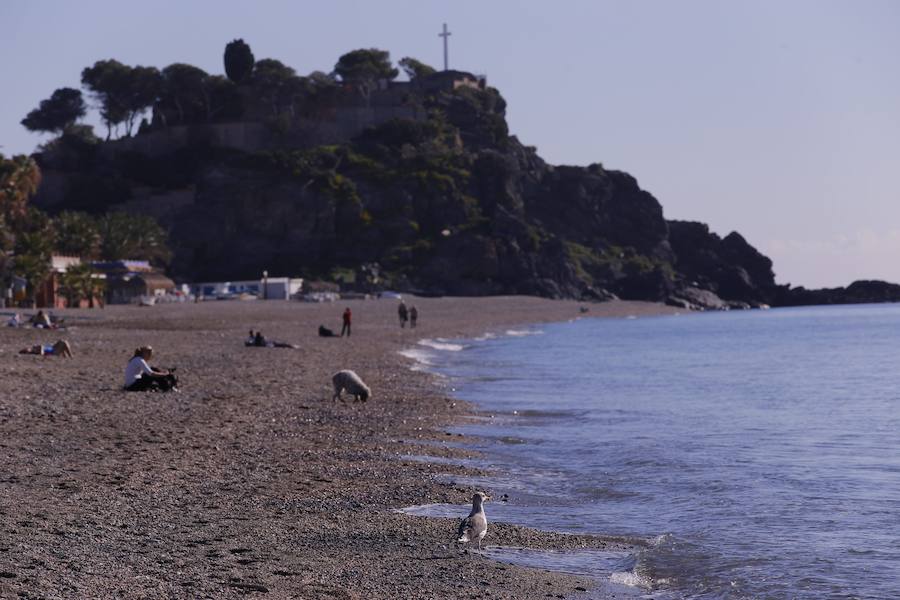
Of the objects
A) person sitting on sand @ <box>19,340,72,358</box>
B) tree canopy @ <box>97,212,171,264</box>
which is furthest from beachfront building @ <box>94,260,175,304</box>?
person sitting on sand @ <box>19,340,72,358</box>

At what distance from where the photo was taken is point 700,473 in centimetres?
1538

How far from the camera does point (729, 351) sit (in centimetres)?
5044

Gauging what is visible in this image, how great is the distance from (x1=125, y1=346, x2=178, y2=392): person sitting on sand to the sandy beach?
0.88 feet

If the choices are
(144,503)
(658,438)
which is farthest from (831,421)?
(144,503)

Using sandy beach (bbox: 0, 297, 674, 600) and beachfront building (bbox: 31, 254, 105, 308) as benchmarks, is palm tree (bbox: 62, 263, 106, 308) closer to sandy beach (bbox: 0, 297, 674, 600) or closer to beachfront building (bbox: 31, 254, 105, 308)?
beachfront building (bbox: 31, 254, 105, 308)

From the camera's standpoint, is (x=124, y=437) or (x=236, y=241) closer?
(x=124, y=437)

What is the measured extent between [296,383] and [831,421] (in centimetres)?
1059

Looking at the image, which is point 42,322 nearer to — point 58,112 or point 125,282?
point 125,282

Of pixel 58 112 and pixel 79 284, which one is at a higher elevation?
pixel 58 112

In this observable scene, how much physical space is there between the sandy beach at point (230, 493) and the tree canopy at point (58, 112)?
116757mm

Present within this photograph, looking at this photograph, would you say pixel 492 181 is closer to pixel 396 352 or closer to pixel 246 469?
pixel 396 352

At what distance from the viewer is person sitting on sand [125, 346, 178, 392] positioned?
19953 mm

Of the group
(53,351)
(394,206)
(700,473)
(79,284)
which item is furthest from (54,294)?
(394,206)

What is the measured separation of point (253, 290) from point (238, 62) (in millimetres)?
45360
